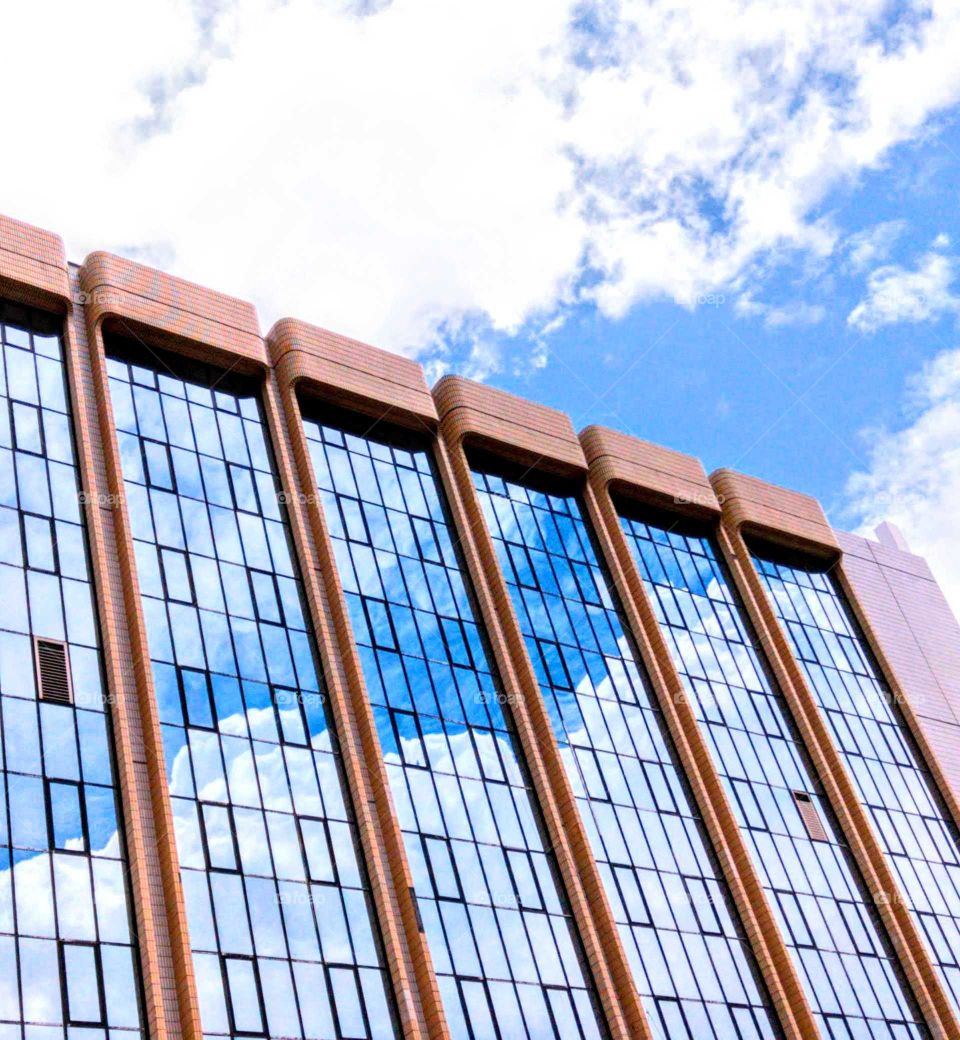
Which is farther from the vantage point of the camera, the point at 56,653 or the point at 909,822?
the point at 909,822

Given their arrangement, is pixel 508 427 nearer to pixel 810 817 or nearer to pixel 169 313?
pixel 169 313

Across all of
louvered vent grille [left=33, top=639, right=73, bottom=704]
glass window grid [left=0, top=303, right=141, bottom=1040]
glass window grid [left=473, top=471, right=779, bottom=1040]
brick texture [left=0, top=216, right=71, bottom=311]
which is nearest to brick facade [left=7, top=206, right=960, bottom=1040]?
brick texture [left=0, top=216, right=71, bottom=311]

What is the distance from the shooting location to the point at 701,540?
161 feet

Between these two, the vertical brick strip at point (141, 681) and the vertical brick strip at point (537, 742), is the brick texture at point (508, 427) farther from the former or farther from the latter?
the vertical brick strip at point (141, 681)

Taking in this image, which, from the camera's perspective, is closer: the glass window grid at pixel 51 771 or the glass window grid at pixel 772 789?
the glass window grid at pixel 51 771

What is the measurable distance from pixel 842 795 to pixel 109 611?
24.9 m

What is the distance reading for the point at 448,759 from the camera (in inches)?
1369

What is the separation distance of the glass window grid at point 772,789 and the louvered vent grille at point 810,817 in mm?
174

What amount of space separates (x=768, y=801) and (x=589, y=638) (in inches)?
297

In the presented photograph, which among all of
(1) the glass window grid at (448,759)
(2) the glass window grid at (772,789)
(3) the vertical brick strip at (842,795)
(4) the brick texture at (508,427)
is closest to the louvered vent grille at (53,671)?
(1) the glass window grid at (448,759)

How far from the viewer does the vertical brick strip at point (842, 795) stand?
3844 centimetres

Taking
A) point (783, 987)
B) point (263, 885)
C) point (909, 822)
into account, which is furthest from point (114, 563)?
point (909, 822)

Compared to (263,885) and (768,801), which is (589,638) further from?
(263,885)

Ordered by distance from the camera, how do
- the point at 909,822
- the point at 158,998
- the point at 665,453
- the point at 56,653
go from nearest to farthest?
the point at 158,998
the point at 56,653
the point at 909,822
the point at 665,453
